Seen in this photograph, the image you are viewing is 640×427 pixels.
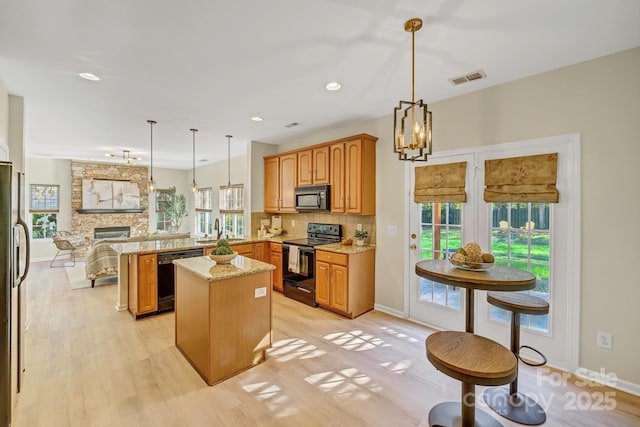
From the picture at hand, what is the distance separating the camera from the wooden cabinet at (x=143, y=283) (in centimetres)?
364

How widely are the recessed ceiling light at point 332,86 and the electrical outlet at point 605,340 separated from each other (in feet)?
10.7

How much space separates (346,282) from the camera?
3627mm

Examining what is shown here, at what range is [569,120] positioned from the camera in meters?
2.49

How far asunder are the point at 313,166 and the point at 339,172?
1.88 ft

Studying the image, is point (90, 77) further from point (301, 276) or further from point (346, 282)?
point (346, 282)

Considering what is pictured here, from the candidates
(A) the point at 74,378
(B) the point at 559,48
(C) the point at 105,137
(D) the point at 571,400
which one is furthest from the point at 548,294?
(C) the point at 105,137

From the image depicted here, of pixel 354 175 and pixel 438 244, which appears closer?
pixel 438 244

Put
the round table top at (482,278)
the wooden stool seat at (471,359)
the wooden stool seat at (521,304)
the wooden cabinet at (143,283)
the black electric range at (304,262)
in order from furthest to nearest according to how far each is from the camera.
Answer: the black electric range at (304,262), the wooden cabinet at (143,283), the wooden stool seat at (521,304), the round table top at (482,278), the wooden stool seat at (471,359)

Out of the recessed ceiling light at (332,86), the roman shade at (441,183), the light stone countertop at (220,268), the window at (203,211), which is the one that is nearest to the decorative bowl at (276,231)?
the light stone countertop at (220,268)

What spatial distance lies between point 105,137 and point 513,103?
6.36 meters

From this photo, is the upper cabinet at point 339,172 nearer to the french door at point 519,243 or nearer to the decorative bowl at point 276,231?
the decorative bowl at point 276,231

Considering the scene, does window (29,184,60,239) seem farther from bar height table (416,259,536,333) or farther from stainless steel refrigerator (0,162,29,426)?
bar height table (416,259,536,333)

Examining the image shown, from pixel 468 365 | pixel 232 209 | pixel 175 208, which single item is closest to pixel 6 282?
pixel 468 365

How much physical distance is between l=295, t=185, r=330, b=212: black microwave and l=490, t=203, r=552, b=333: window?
2205mm
